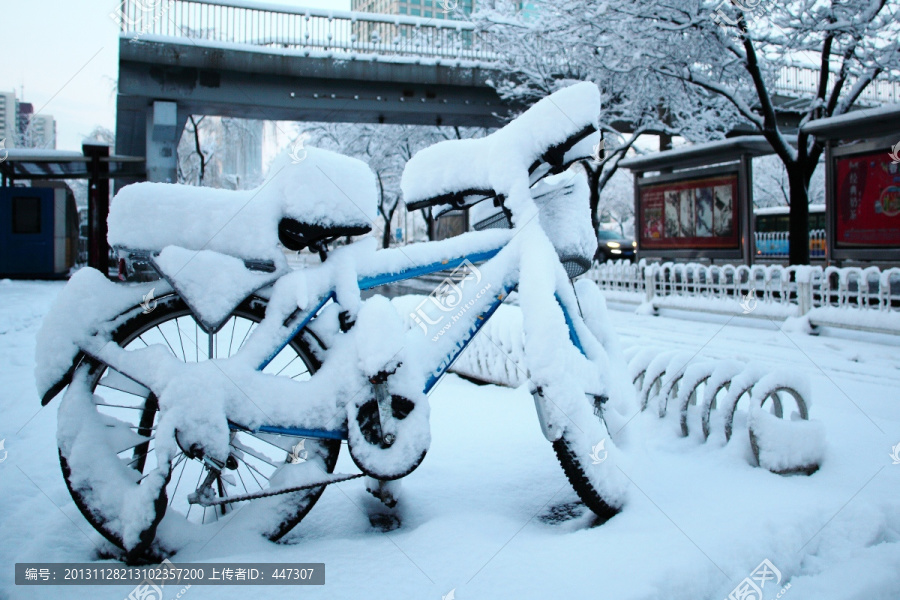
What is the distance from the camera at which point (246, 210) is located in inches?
88.9

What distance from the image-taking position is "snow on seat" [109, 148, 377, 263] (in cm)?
217

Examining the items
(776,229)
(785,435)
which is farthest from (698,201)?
(776,229)

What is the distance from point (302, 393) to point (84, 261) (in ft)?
98.8

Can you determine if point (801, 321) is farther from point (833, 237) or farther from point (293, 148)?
point (293, 148)

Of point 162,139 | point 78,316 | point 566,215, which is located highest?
point 162,139

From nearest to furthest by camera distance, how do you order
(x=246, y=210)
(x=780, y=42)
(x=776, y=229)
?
1. (x=246, y=210)
2. (x=780, y=42)
3. (x=776, y=229)

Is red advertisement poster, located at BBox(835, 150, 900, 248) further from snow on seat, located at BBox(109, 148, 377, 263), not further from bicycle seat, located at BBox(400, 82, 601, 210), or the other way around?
snow on seat, located at BBox(109, 148, 377, 263)

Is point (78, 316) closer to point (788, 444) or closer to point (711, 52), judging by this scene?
point (788, 444)

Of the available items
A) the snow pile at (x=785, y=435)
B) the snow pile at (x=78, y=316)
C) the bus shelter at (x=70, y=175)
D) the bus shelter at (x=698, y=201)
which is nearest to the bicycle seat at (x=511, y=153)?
the snow pile at (x=78, y=316)

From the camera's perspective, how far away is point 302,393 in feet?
7.38

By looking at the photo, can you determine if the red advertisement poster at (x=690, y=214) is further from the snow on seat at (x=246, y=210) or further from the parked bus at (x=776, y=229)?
the snow on seat at (x=246, y=210)

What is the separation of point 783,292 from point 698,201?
428 cm

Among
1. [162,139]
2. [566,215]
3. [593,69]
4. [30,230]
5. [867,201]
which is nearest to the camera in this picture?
[566,215]

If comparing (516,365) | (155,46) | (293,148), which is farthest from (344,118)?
(293,148)
